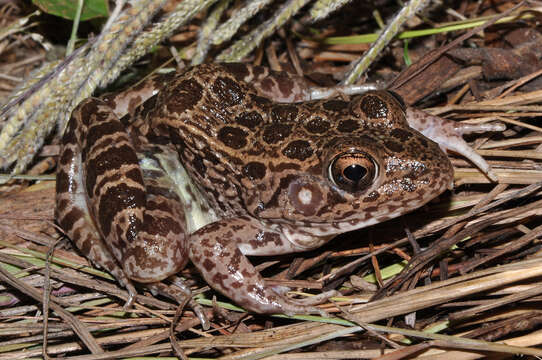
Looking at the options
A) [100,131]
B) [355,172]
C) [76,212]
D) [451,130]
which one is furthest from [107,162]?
[451,130]

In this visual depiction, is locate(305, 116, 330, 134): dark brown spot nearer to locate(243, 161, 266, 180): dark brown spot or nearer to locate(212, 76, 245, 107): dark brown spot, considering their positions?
locate(243, 161, 266, 180): dark brown spot

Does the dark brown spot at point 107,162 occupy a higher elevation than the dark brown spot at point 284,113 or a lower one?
higher

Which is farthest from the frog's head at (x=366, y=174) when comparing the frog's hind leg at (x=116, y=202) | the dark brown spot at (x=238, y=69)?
the dark brown spot at (x=238, y=69)

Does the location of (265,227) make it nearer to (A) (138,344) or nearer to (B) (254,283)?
(B) (254,283)

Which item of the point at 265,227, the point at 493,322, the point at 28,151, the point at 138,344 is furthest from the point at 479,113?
the point at 28,151

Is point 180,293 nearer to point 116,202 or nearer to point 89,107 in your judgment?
point 116,202

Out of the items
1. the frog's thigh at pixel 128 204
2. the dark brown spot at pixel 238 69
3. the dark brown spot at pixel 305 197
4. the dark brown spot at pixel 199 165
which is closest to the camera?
the dark brown spot at pixel 305 197

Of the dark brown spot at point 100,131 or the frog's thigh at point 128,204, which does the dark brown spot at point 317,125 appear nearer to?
the frog's thigh at point 128,204

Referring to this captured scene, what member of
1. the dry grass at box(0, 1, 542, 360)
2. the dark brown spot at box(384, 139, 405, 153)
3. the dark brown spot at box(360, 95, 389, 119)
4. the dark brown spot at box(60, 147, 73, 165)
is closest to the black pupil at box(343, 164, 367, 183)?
the dark brown spot at box(384, 139, 405, 153)
